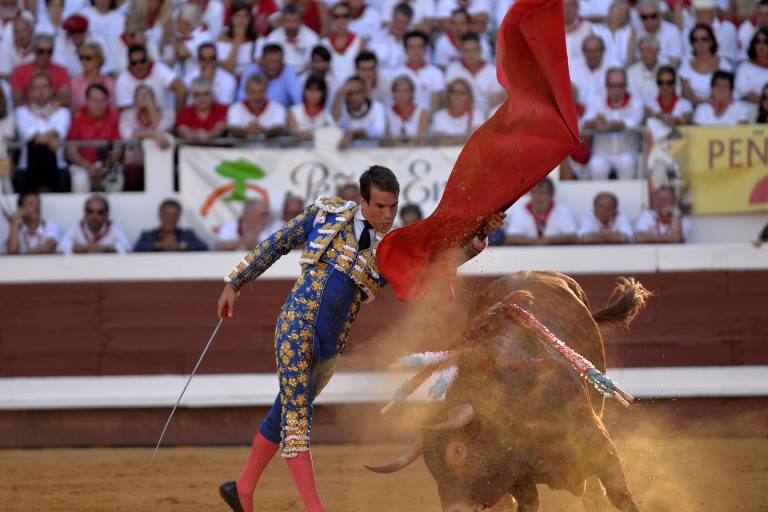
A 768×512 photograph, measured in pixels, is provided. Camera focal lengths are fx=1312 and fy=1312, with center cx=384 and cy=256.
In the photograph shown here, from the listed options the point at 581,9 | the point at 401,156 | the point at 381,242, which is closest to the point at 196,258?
the point at 401,156

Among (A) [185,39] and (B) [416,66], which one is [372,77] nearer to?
(B) [416,66]

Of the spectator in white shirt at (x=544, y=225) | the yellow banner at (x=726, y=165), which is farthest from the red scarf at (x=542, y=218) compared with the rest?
the yellow banner at (x=726, y=165)

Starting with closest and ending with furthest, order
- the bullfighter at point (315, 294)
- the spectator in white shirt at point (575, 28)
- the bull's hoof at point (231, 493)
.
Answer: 1. the bullfighter at point (315, 294)
2. the bull's hoof at point (231, 493)
3. the spectator in white shirt at point (575, 28)

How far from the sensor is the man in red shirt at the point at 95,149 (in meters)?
6.83

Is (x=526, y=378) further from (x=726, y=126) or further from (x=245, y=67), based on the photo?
(x=245, y=67)

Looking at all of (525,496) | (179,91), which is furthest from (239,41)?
(525,496)

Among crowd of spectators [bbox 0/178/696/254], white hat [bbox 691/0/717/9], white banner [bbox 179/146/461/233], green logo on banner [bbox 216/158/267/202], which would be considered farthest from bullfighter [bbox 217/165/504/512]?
white hat [bbox 691/0/717/9]

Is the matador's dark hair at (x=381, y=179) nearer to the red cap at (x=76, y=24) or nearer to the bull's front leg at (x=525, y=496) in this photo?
the bull's front leg at (x=525, y=496)

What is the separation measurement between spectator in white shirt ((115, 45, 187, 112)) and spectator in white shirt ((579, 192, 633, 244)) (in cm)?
226

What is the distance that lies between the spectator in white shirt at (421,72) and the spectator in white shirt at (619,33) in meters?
0.93

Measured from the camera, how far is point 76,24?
7.53m

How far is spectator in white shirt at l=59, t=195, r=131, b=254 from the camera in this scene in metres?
6.62

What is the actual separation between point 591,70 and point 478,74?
1.97ft

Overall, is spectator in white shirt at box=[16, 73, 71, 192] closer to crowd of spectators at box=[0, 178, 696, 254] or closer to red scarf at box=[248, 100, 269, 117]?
crowd of spectators at box=[0, 178, 696, 254]
